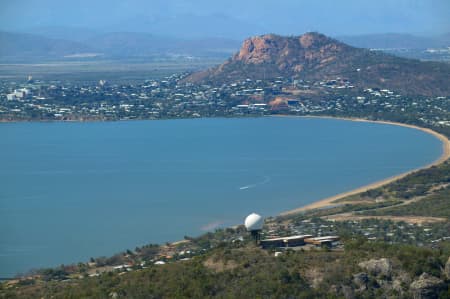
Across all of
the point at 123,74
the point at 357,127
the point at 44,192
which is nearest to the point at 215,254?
the point at 44,192

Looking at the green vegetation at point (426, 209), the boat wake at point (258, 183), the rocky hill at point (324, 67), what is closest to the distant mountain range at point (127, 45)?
the rocky hill at point (324, 67)

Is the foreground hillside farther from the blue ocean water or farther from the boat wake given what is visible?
the boat wake

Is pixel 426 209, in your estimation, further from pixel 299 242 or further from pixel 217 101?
pixel 217 101

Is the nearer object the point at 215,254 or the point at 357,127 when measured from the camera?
the point at 215,254

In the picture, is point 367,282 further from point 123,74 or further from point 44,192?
point 123,74

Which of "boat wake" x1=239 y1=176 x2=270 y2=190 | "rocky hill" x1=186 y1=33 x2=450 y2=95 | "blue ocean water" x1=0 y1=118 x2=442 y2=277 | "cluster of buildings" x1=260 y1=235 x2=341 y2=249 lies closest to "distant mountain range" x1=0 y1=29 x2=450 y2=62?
"rocky hill" x1=186 y1=33 x2=450 y2=95

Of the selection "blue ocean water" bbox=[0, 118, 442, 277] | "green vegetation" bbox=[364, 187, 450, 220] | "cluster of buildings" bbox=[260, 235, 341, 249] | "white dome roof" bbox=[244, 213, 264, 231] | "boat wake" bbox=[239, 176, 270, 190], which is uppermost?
"white dome roof" bbox=[244, 213, 264, 231]

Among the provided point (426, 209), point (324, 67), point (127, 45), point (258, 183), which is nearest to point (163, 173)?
point (258, 183)
